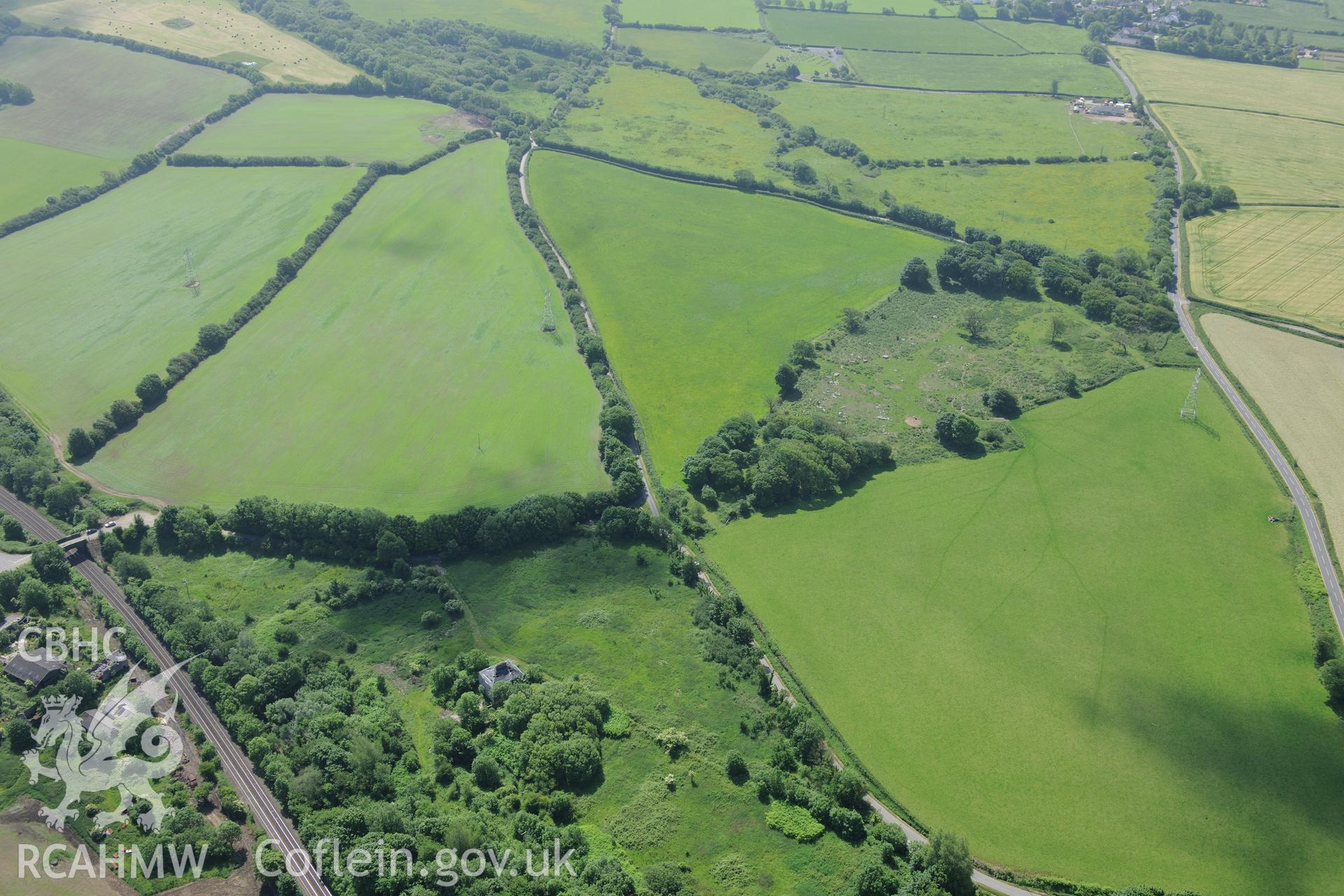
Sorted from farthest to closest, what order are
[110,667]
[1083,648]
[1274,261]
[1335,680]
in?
[1274,261] < [1083,648] < [110,667] < [1335,680]

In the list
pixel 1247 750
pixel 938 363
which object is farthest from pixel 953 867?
pixel 938 363

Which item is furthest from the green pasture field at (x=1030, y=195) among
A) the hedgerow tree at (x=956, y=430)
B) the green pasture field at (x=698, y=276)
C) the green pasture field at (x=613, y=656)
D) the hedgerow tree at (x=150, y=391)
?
the hedgerow tree at (x=150, y=391)

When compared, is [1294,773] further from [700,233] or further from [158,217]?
[158,217]

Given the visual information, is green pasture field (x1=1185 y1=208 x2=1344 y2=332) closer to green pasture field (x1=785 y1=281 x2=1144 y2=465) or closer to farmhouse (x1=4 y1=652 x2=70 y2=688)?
green pasture field (x1=785 y1=281 x2=1144 y2=465)

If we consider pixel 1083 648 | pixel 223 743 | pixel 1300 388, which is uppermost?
pixel 1300 388

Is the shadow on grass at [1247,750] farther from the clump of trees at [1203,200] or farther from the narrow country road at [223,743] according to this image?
the clump of trees at [1203,200]

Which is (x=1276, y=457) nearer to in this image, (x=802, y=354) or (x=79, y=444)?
(x=802, y=354)
